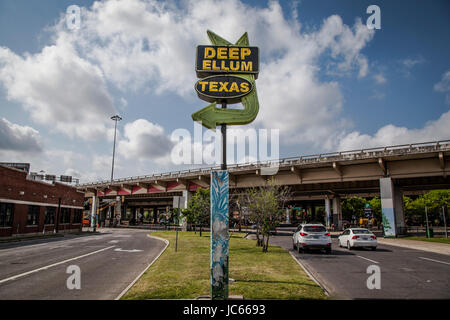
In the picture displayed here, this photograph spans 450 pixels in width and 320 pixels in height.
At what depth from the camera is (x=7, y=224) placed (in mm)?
28047

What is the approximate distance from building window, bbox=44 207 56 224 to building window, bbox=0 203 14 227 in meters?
6.96

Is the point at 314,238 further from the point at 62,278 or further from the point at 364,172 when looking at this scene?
the point at 364,172

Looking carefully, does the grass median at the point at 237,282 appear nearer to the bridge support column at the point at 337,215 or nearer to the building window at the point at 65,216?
the building window at the point at 65,216

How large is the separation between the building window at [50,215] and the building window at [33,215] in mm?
2027

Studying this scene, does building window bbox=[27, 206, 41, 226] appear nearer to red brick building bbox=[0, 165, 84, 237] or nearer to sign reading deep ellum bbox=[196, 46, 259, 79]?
red brick building bbox=[0, 165, 84, 237]

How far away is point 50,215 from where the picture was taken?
36719 mm

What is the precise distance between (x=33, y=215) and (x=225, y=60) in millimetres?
34076

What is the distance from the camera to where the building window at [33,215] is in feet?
104

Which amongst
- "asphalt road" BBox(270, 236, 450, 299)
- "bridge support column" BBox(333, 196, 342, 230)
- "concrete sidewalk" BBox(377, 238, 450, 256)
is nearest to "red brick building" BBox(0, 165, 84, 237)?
"asphalt road" BBox(270, 236, 450, 299)

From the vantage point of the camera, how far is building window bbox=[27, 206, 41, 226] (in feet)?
104

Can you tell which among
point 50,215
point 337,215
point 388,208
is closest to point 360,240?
point 388,208
